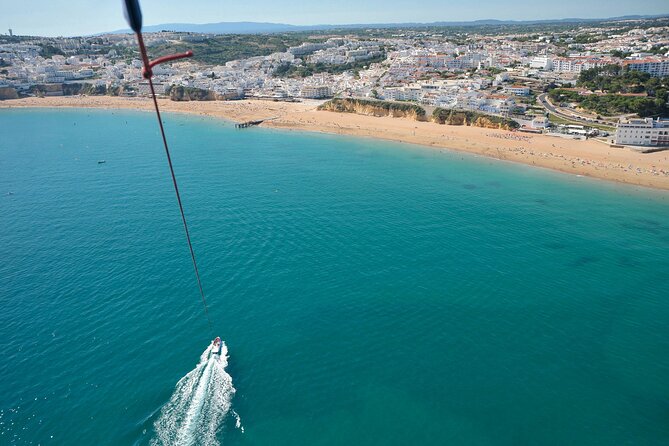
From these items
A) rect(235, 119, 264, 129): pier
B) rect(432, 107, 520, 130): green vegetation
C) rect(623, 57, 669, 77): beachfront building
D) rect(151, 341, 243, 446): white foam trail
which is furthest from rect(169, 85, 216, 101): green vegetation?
rect(151, 341, 243, 446): white foam trail

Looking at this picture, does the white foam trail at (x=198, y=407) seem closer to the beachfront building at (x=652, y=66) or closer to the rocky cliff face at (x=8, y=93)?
the beachfront building at (x=652, y=66)

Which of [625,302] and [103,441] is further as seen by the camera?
[625,302]

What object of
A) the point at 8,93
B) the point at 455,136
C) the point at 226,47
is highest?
the point at 226,47

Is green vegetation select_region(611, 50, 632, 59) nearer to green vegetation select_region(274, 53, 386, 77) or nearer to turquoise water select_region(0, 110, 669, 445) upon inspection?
green vegetation select_region(274, 53, 386, 77)

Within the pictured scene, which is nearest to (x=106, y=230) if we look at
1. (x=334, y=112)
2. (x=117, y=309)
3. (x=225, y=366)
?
(x=117, y=309)

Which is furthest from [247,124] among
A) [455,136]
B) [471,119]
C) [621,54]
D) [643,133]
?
[621,54]

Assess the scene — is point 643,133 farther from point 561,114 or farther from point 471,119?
point 471,119

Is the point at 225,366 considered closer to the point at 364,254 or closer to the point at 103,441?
the point at 103,441
